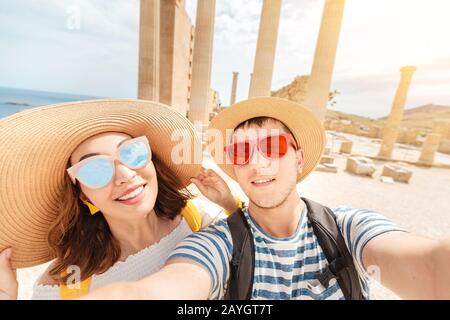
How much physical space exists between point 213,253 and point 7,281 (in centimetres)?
121

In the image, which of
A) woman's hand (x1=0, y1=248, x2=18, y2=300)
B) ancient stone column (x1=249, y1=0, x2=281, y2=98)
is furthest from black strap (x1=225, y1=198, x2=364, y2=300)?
ancient stone column (x1=249, y1=0, x2=281, y2=98)

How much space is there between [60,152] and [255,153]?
1329 millimetres

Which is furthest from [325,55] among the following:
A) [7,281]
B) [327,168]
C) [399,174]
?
[7,281]

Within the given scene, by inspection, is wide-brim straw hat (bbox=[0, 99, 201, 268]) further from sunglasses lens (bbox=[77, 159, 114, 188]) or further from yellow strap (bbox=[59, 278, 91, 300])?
yellow strap (bbox=[59, 278, 91, 300])

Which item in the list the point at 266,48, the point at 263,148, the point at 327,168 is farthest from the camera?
the point at 266,48

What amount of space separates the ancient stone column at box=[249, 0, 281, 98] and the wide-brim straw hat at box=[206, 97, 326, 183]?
9573 millimetres

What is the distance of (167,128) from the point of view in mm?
1738

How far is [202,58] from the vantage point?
11180mm

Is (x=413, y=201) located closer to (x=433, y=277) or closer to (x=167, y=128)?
(x=433, y=277)

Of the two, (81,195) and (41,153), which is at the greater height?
(41,153)

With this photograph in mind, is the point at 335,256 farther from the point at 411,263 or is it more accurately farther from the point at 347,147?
the point at 347,147

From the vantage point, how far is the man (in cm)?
110

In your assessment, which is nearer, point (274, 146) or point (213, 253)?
point (213, 253)

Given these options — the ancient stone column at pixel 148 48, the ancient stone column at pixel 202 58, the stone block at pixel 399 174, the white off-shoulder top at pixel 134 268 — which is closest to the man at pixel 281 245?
the white off-shoulder top at pixel 134 268
